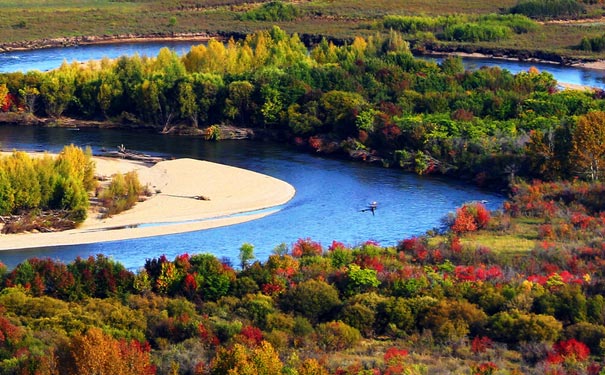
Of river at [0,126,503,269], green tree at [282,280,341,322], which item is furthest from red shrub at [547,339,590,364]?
river at [0,126,503,269]

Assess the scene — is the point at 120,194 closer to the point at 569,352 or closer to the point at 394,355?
the point at 394,355

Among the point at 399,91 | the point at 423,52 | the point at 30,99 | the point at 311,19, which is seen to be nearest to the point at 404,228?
the point at 399,91

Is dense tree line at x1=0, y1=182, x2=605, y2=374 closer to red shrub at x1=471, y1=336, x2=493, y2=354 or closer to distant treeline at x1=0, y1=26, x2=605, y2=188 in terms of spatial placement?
red shrub at x1=471, y1=336, x2=493, y2=354

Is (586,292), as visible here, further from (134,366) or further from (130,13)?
(130,13)

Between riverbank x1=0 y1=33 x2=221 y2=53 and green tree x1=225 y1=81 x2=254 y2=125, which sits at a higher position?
green tree x1=225 y1=81 x2=254 y2=125

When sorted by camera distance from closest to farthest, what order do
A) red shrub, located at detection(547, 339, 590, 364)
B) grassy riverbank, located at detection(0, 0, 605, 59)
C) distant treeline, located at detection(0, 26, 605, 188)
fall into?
red shrub, located at detection(547, 339, 590, 364), distant treeline, located at detection(0, 26, 605, 188), grassy riverbank, located at detection(0, 0, 605, 59)

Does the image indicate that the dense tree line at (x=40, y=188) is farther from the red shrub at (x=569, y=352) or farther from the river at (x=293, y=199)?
the red shrub at (x=569, y=352)

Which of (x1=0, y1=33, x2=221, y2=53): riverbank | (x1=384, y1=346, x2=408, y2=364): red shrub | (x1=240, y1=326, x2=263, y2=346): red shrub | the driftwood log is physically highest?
(x1=240, y1=326, x2=263, y2=346): red shrub

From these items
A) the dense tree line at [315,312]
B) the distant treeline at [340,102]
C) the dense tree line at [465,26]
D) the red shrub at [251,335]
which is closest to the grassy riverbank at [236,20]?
the dense tree line at [465,26]
